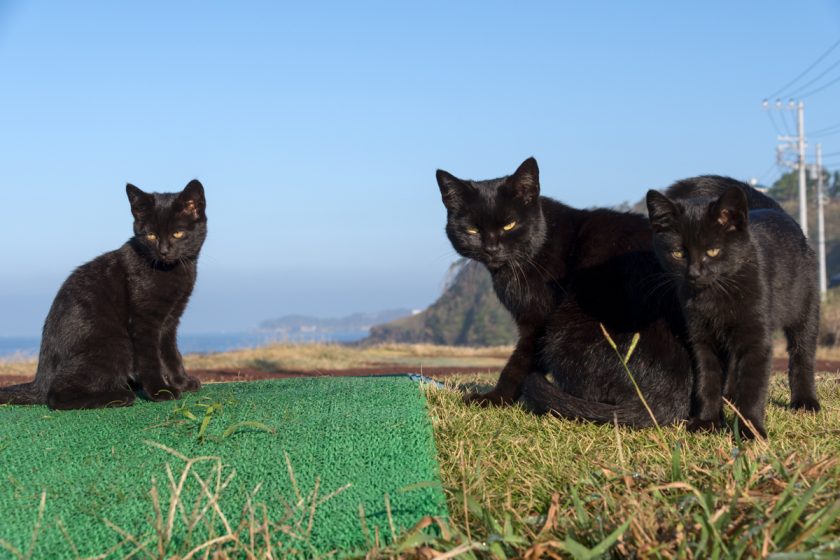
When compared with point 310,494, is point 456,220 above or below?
above

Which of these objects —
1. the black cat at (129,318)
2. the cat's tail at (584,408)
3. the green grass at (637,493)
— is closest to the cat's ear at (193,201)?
the black cat at (129,318)

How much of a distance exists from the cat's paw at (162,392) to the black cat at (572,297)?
186 cm

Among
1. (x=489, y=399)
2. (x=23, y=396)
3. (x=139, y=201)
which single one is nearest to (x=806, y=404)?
(x=489, y=399)

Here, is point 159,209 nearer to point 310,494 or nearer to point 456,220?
point 456,220

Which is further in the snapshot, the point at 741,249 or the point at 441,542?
the point at 741,249

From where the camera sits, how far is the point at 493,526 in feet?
6.58

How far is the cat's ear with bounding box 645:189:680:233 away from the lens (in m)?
3.45

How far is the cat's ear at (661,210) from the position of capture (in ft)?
11.3

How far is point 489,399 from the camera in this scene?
4133 mm

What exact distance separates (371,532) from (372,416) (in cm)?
109

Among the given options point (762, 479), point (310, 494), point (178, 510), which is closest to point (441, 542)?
point (310, 494)

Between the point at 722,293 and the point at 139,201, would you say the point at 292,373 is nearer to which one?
the point at 139,201

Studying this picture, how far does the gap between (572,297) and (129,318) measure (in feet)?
8.86

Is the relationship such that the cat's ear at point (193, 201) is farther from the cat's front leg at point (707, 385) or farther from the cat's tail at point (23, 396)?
the cat's front leg at point (707, 385)
